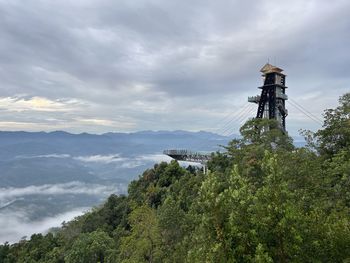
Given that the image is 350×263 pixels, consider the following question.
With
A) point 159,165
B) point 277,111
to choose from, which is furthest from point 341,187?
point 277,111

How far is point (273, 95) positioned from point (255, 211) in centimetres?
4796

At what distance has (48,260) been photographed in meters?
45.5

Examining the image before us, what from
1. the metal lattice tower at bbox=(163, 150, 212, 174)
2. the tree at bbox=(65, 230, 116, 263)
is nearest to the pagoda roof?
the metal lattice tower at bbox=(163, 150, 212, 174)

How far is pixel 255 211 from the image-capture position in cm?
964

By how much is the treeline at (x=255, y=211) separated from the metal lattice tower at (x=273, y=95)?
1857cm

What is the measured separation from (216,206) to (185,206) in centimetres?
2345

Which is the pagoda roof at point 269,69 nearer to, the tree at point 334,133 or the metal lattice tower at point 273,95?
the metal lattice tower at point 273,95

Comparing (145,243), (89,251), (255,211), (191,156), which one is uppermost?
(255,211)

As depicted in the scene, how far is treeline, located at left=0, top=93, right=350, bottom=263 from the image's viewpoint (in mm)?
9391

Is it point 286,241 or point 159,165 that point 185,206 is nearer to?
→ point 159,165

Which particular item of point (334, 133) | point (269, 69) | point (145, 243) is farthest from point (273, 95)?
point (145, 243)

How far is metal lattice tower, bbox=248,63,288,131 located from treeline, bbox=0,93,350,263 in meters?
18.6

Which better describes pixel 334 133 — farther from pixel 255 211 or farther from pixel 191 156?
pixel 191 156

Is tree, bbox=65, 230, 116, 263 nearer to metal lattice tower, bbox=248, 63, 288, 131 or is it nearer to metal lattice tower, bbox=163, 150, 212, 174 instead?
metal lattice tower, bbox=163, 150, 212, 174
